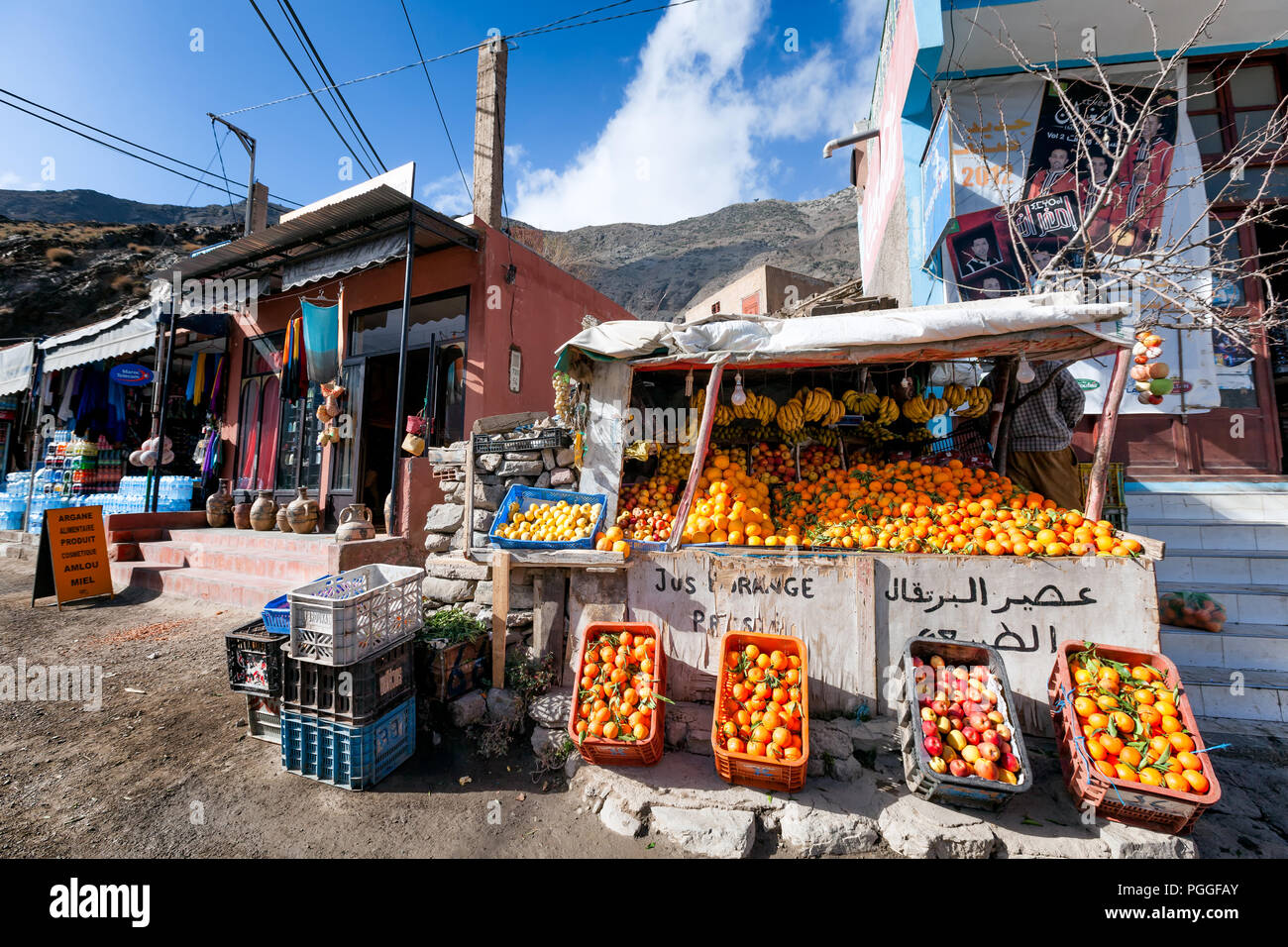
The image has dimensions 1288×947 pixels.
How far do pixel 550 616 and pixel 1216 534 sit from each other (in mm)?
7434

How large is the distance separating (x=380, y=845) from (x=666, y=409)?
15.8 feet

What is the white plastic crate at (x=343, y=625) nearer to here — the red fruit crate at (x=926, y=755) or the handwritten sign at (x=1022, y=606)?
the red fruit crate at (x=926, y=755)

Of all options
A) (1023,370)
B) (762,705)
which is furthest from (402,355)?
(1023,370)

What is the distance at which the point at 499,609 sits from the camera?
13.8ft

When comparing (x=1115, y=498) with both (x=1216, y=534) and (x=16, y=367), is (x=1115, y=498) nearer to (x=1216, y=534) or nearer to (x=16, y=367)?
(x=1216, y=534)

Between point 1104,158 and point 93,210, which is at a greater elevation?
point 93,210

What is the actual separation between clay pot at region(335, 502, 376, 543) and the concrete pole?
553 cm

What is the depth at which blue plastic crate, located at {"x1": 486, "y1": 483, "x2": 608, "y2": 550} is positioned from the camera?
436 cm

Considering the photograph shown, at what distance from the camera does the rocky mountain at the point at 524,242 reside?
62.9 ft

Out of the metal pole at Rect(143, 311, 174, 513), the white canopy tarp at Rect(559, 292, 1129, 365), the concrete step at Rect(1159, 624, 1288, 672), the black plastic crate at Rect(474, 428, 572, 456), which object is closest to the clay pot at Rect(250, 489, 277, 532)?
the metal pole at Rect(143, 311, 174, 513)

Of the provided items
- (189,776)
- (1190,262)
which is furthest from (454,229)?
(1190,262)

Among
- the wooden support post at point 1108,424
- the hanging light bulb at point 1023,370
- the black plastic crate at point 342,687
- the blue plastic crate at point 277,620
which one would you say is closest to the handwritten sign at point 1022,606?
the wooden support post at point 1108,424

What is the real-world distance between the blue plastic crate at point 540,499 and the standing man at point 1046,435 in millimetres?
4789

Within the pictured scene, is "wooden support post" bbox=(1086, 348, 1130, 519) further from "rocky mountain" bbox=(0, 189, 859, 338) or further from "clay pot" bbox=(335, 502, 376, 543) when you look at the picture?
"rocky mountain" bbox=(0, 189, 859, 338)
